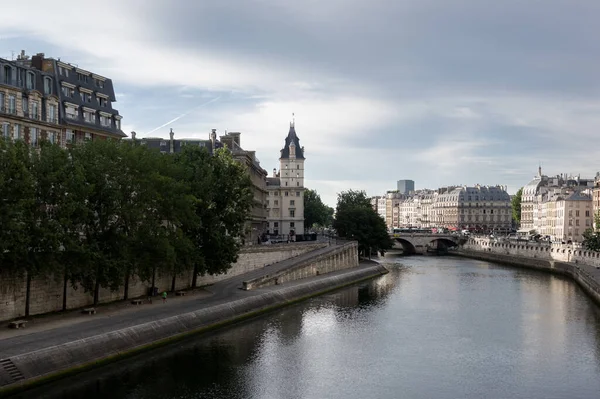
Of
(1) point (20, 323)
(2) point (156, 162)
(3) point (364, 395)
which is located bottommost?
(3) point (364, 395)

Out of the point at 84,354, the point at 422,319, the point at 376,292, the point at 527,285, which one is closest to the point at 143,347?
the point at 84,354

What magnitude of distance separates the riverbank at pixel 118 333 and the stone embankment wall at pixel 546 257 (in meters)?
35.0

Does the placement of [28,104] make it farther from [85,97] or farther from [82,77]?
[82,77]

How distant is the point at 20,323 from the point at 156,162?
53.9 ft

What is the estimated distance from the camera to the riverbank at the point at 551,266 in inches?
2972

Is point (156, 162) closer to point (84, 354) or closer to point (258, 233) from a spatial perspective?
point (84, 354)

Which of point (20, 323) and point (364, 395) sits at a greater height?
point (20, 323)

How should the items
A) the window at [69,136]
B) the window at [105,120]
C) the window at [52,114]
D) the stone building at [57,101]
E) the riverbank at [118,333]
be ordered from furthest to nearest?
the window at [105,120] → the window at [69,136] → the window at [52,114] → the stone building at [57,101] → the riverbank at [118,333]

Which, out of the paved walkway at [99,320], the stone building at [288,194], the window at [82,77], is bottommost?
the paved walkway at [99,320]

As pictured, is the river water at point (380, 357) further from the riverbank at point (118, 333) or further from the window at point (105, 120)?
the window at point (105, 120)

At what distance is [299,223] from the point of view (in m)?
142

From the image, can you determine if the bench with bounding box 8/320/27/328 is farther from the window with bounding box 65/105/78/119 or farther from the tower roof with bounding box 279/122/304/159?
the tower roof with bounding box 279/122/304/159

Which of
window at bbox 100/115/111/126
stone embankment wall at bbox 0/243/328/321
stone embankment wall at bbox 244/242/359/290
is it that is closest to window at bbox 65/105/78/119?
window at bbox 100/115/111/126

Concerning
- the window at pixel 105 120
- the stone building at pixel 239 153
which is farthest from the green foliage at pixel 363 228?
the window at pixel 105 120
